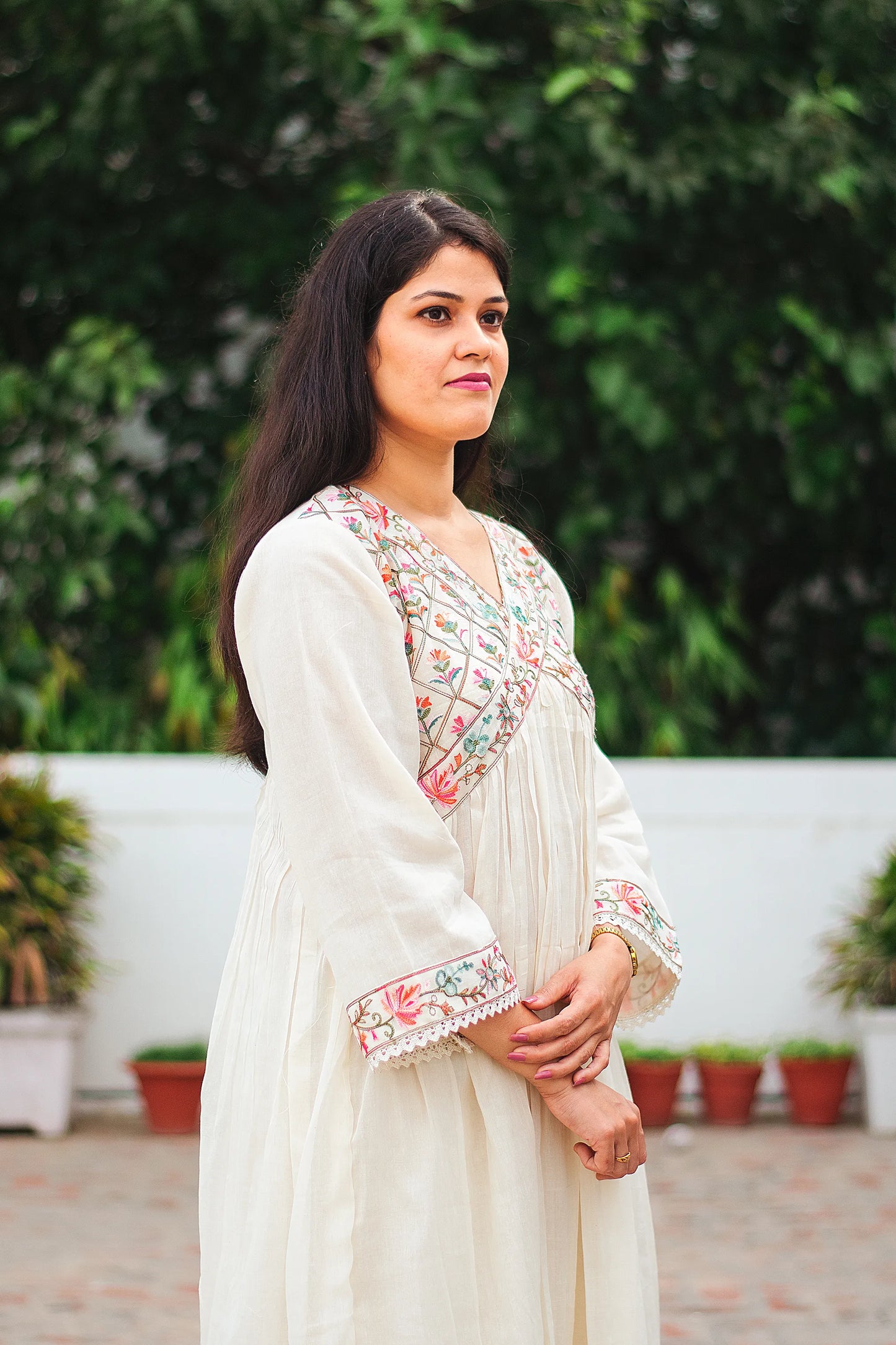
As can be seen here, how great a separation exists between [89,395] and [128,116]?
0.99 metres

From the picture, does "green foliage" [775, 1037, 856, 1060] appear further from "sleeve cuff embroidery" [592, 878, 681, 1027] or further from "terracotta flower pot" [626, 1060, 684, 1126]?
"sleeve cuff embroidery" [592, 878, 681, 1027]

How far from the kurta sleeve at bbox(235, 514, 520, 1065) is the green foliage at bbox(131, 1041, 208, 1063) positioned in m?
3.25

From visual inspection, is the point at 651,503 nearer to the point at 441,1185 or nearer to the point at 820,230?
the point at 820,230

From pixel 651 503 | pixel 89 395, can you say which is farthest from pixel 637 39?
pixel 89 395

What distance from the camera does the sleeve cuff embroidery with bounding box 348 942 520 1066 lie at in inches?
52.4

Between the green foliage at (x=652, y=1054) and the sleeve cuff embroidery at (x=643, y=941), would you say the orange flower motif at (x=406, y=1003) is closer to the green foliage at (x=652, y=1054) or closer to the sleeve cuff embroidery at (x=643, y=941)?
the sleeve cuff embroidery at (x=643, y=941)

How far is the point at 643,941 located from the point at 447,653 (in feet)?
1.35

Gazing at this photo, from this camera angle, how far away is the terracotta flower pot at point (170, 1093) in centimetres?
442

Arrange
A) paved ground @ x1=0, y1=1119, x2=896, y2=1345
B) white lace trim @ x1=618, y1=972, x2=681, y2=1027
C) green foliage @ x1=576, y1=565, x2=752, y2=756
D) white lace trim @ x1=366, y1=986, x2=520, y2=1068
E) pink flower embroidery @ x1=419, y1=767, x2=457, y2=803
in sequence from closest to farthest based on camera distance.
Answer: white lace trim @ x1=366, y1=986, x2=520, y2=1068 < pink flower embroidery @ x1=419, y1=767, x2=457, y2=803 < white lace trim @ x1=618, y1=972, x2=681, y2=1027 < paved ground @ x1=0, y1=1119, x2=896, y2=1345 < green foliage @ x1=576, y1=565, x2=752, y2=756

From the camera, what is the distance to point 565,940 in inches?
59.5

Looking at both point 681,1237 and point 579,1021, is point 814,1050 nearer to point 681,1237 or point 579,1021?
point 681,1237

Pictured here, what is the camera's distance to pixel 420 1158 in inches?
54.0

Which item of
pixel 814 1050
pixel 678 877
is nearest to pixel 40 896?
pixel 678 877

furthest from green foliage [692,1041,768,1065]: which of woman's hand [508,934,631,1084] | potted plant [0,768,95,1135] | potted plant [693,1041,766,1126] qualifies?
woman's hand [508,934,631,1084]
